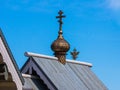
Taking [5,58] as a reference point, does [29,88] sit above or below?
below

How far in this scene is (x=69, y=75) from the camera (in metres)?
20.4

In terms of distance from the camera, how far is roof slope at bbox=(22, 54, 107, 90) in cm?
1911

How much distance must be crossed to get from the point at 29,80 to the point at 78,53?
9.05 meters

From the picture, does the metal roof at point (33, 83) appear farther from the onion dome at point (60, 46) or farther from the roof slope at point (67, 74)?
the onion dome at point (60, 46)

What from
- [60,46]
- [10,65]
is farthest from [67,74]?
[10,65]

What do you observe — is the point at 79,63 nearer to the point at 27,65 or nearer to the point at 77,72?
the point at 77,72

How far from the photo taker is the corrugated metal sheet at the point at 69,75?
19.1 metres

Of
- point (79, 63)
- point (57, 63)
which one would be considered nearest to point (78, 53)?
point (79, 63)

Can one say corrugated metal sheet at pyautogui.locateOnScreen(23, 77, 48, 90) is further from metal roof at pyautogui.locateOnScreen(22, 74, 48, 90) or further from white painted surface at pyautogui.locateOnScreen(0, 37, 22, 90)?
white painted surface at pyautogui.locateOnScreen(0, 37, 22, 90)

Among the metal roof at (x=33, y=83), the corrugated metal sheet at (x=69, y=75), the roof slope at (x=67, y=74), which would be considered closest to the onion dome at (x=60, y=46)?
the roof slope at (x=67, y=74)

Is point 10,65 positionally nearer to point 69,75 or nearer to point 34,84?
point 34,84

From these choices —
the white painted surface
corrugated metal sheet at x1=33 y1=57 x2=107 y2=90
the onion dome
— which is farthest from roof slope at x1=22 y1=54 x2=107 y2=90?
the white painted surface

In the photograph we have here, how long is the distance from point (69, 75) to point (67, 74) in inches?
4.5

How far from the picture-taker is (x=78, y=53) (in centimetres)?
2734
